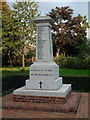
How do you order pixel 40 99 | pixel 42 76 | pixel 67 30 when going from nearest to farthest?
pixel 40 99
pixel 42 76
pixel 67 30

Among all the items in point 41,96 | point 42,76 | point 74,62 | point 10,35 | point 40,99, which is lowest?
point 40,99

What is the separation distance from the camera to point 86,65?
25.4 metres

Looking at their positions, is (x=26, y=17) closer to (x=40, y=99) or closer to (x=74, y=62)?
(x=74, y=62)

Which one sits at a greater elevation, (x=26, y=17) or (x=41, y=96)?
(x=26, y=17)

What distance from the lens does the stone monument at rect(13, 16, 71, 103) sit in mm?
6468

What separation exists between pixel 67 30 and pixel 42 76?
1119 inches

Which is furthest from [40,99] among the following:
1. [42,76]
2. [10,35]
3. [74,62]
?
[74,62]

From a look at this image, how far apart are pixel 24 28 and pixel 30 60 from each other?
6.93 metres

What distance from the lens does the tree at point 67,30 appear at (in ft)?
109

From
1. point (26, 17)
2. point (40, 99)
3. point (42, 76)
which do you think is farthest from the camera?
point (26, 17)

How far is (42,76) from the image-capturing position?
6934mm

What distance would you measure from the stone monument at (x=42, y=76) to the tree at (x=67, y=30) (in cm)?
2598

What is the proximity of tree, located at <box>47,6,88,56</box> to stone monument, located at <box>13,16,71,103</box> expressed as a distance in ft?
85.2

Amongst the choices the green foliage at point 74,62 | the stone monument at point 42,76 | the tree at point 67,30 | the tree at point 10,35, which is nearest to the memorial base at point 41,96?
the stone monument at point 42,76
